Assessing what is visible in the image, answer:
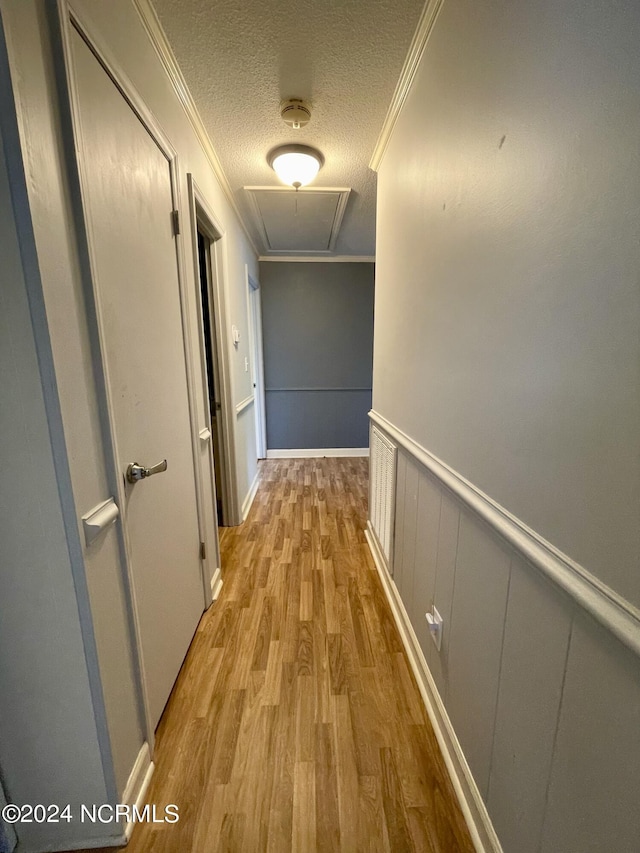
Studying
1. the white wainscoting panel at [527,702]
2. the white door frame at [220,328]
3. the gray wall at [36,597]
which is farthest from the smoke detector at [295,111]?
the white wainscoting panel at [527,702]

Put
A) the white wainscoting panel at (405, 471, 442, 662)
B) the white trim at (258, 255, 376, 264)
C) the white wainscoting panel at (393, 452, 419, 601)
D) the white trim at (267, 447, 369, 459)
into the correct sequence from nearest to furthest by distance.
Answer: the white wainscoting panel at (405, 471, 442, 662)
the white wainscoting panel at (393, 452, 419, 601)
the white trim at (258, 255, 376, 264)
the white trim at (267, 447, 369, 459)

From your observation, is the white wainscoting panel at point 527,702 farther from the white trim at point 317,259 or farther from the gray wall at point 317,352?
the white trim at point 317,259

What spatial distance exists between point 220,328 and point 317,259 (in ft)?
7.43

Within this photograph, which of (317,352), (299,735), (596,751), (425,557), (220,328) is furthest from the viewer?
(317,352)

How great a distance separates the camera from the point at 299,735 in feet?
3.70

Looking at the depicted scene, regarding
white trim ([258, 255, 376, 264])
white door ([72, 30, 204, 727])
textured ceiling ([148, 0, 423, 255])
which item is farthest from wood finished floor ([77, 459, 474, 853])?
white trim ([258, 255, 376, 264])

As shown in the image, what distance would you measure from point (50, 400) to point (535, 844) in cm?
136

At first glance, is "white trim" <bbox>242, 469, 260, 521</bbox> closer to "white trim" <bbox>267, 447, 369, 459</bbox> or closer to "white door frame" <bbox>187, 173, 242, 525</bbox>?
"white door frame" <bbox>187, 173, 242, 525</bbox>

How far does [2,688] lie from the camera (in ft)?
2.54

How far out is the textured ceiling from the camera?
110cm

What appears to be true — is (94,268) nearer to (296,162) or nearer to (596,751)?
(596,751)

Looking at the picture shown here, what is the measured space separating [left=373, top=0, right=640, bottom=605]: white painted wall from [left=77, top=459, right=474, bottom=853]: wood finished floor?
954mm

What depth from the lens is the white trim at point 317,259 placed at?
387 cm

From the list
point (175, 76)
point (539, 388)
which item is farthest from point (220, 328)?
point (539, 388)
